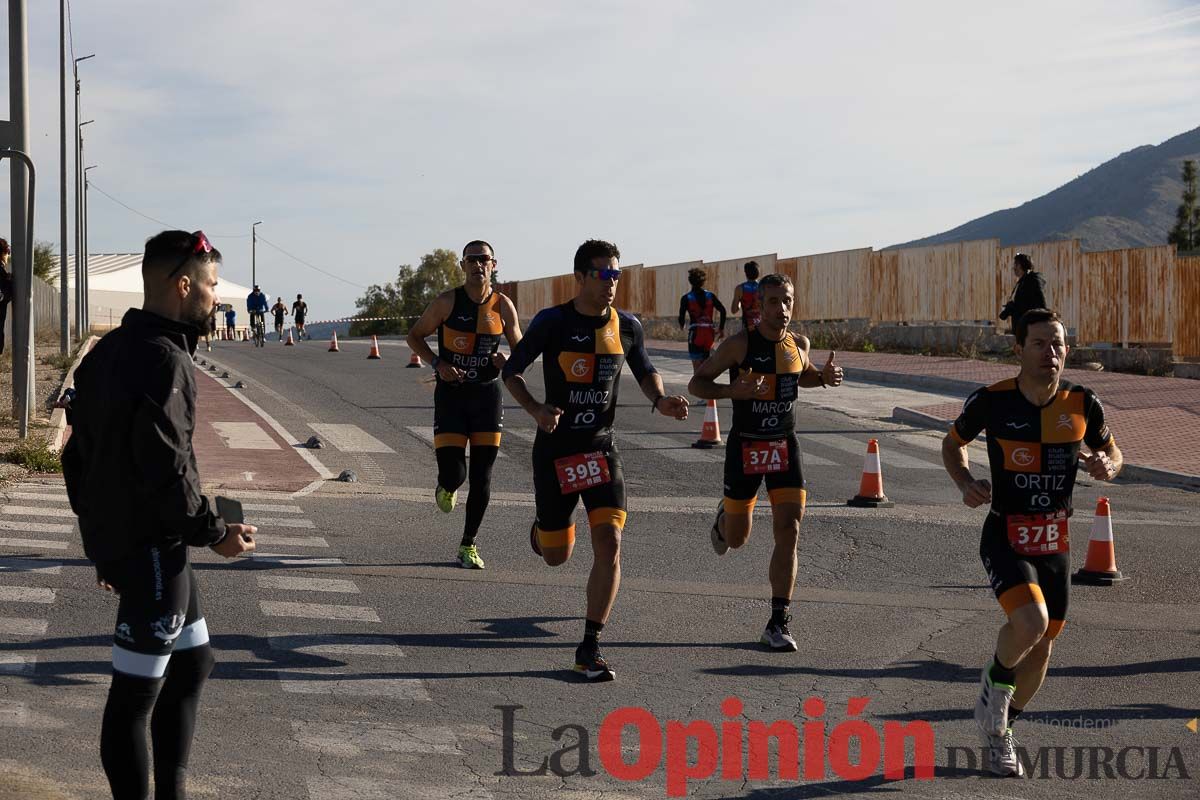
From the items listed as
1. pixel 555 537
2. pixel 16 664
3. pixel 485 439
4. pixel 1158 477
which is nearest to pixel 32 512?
pixel 485 439

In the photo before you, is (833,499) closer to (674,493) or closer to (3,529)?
(674,493)

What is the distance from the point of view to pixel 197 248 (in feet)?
14.5

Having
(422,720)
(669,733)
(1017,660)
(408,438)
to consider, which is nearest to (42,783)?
(422,720)

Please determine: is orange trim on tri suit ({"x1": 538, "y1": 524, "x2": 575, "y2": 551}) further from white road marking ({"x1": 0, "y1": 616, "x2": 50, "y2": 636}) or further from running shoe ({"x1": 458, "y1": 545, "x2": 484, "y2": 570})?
white road marking ({"x1": 0, "y1": 616, "x2": 50, "y2": 636})

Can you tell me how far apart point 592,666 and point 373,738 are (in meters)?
1.47

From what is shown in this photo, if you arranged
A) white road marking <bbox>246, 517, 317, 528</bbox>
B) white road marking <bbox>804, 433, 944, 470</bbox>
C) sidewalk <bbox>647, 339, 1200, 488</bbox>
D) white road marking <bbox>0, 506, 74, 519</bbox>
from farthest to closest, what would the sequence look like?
sidewalk <bbox>647, 339, 1200, 488</bbox> → white road marking <bbox>804, 433, 944, 470</bbox> → white road marking <bbox>246, 517, 317, 528</bbox> → white road marking <bbox>0, 506, 74, 519</bbox>

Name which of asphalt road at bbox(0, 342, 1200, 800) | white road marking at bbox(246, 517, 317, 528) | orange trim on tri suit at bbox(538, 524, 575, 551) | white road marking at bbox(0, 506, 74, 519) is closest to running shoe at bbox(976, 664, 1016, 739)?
asphalt road at bbox(0, 342, 1200, 800)

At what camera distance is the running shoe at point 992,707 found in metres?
5.75

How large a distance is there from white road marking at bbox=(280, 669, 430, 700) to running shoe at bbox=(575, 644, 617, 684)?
806mm

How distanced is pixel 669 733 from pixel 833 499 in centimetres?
810

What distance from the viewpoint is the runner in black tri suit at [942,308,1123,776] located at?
5852 mm

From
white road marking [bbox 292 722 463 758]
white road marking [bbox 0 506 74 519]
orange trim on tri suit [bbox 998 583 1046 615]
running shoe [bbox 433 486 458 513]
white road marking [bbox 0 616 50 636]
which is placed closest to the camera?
white road marking [bbox 292 722 463 758]

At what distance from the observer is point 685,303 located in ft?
67.5

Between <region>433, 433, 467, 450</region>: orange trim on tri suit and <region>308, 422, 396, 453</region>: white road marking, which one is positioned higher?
<region>433, 433, 467, 450</region>: orange trim on tri suit
